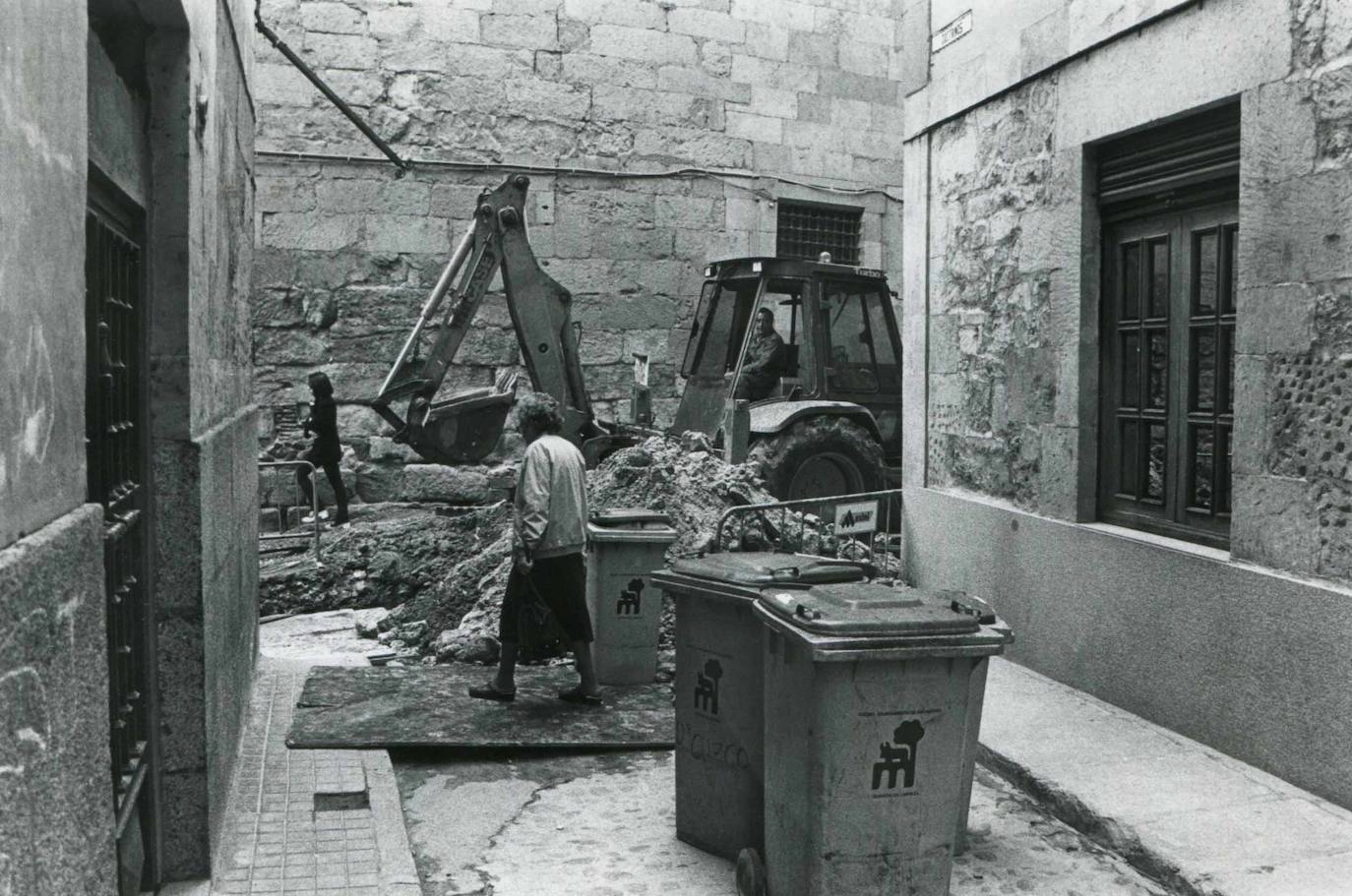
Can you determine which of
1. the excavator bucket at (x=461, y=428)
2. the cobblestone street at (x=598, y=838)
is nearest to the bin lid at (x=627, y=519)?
the cobblestone street at (x=598, y=838)

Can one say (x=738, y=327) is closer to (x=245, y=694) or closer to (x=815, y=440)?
(x=815, y=440)

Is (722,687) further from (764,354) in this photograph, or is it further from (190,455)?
(764,354)

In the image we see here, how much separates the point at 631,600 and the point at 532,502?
1036 millimetres

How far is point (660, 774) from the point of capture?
5.89m

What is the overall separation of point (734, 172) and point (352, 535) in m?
6.38

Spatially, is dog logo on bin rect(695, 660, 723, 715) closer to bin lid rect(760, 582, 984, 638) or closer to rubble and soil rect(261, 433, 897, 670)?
A: bin lid rect(760, 582, 984, 638)

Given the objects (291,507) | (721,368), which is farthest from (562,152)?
(291,507)

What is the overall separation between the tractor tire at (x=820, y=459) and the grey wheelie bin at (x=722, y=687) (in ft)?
19.7

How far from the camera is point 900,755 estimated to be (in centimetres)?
395

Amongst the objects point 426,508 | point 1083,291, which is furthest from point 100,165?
point 426,508

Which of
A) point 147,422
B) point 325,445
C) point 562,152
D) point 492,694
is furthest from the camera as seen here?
point 562,152

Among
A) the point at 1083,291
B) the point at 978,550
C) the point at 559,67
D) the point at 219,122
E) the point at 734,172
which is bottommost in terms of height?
the point at 978,550

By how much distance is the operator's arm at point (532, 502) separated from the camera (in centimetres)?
664

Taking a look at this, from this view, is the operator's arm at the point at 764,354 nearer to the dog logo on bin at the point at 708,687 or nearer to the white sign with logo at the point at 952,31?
the white sign with logo at the point at 952,31
